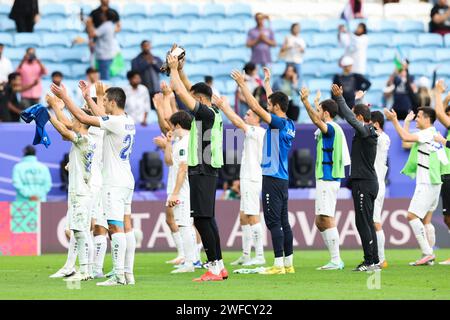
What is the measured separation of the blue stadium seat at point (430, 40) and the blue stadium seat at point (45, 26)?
996 centimetres

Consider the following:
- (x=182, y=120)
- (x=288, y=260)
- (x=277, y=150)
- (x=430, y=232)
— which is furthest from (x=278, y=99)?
(x=430, y=232)

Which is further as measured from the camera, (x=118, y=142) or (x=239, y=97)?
(x=239, y=97)

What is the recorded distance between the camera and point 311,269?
18656 millimetres

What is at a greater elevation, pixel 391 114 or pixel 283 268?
pixel 391 114

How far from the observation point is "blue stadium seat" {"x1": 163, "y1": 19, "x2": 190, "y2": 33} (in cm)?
3109

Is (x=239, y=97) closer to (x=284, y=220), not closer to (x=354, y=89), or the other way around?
(x=354, y=89)

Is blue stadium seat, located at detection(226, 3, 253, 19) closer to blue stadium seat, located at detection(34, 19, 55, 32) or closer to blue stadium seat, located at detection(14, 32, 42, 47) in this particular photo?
blue stadium seat, located at detection(34, 19, 55, 32)

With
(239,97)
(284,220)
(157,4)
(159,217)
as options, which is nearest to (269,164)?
(284,220)

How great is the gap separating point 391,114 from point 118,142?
5.28 metres

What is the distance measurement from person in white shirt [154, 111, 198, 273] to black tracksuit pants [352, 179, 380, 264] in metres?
2.51

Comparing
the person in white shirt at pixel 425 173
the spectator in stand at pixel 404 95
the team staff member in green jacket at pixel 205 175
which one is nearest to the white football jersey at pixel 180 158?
the team staff member in green jacket at pixel 205 175

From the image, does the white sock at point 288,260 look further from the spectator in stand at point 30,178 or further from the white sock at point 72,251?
the spectator in stand at point 30,178

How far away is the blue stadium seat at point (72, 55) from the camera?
29438mm

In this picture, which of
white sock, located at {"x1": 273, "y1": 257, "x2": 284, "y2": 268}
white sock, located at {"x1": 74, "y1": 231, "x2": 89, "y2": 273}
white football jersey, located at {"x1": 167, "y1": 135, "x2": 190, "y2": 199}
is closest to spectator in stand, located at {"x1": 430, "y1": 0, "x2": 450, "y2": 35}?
white football jersey, located at {"x1": 167, "y1": 135, "x2": 190, "y2": 199}
